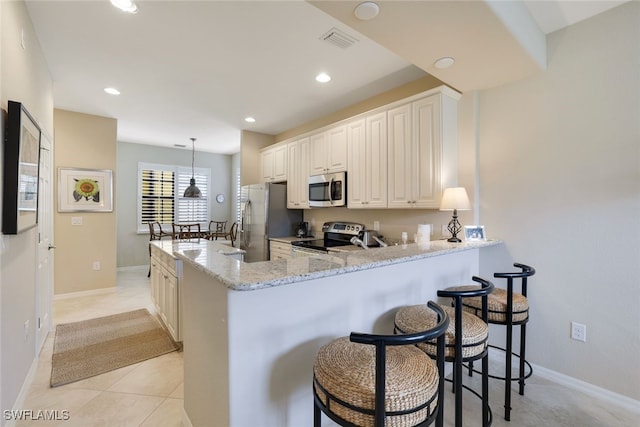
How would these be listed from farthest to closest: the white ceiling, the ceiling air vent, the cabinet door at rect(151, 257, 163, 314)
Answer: the cabinet door at rect(151, 257, 163, 314), the ceiling air vent, the white ceiling

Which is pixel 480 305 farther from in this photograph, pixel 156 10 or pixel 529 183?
A: pixel 156 10

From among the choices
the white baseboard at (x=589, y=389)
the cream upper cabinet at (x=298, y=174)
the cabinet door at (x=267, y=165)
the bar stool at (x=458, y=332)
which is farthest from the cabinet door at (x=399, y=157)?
the cabinet door at (x=267, y=165)

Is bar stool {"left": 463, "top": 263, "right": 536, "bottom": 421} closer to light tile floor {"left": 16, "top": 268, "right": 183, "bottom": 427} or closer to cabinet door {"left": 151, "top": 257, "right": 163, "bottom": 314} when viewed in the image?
light tile floor {"left": 16, "top": 268, "right": 183, "bottom": 427}

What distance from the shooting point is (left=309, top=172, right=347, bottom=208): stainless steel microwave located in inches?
143

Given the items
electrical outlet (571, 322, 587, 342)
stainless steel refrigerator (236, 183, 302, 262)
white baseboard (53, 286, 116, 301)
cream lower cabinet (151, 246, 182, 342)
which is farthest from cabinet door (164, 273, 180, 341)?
electrical outlet (571, 322, 587, 342)

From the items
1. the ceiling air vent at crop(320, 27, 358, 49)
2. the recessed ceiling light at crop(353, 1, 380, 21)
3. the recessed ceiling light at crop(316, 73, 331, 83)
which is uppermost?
the recessed ceiling light at crop(316, 73, 331, 83)

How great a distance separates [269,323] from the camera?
4.24ft

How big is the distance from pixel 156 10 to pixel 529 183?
10.6 feet

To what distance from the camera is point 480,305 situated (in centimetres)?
195

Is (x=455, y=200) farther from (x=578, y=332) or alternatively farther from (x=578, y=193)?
(x=578, y=332)

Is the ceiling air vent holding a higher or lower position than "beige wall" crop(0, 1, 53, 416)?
higher

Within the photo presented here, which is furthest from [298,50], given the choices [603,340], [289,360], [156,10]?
[603,340]

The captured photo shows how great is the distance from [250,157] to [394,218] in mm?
3037

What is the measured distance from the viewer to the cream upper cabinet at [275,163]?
472 cm
